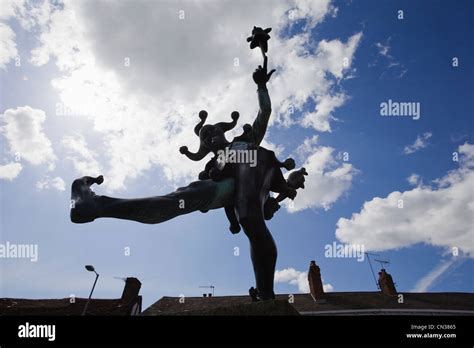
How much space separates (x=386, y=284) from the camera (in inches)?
1101

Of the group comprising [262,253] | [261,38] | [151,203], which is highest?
[261,38]

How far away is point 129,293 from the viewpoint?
79.3ft

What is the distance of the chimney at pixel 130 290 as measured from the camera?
23730 mm

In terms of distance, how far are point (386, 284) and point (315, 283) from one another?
561cm

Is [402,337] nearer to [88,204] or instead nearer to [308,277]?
[88,204]

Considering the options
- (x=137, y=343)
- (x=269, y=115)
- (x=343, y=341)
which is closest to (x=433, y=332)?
(x=343, y=341)

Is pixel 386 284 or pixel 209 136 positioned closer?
pixel 209 136

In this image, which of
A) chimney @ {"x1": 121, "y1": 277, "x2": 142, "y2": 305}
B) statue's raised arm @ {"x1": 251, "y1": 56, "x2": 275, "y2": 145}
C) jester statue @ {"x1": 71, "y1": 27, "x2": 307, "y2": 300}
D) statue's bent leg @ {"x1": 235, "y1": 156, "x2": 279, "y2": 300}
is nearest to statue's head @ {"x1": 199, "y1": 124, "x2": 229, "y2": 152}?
jester statue @ {"x1": 71, "y1": 27, "x2": 307, "y2": 300}

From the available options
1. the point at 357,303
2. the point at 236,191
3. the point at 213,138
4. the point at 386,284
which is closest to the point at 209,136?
the point at 213,138

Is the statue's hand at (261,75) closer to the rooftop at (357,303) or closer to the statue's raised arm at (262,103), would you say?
the statue's raised arm at (262,103)

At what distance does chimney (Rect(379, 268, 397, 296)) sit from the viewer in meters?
27.5

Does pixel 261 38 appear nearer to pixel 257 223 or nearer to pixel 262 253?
pixel 257 223

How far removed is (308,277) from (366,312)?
19.6 ft

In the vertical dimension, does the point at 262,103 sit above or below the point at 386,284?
above
